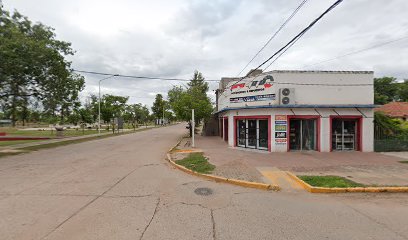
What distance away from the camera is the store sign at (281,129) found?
15.8 m

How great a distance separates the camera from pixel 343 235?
4641 mm

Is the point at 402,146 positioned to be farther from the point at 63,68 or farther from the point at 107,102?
the point at 107,102

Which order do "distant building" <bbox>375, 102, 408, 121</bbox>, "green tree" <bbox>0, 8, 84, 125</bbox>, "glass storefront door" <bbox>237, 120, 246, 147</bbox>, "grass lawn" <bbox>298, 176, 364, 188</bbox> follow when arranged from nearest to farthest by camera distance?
"grass lawn" <bbox>298, 176, 364, 188</bbox> < "green tree" <bbox>0, 8, 84, 125</bbox> < "glass storefront door" <bbox>237, 120, 246, 147</bbox> < "distant building" <bbox>375, 102, 408, 121</bbox>

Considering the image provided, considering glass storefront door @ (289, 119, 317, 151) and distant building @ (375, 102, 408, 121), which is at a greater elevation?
distant building @ (375, 102, 408, 121)

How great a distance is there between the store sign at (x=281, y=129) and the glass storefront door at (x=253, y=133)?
0.70 metres

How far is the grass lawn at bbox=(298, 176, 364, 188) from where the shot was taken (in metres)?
7.77

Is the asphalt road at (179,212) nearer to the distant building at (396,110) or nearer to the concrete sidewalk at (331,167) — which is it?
the concrete sidewalk at (331,167)

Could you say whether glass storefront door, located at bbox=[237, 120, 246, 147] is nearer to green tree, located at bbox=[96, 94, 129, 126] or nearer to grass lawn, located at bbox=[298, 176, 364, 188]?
grass lawn, located at bbox=[298, 176, 364, 188]

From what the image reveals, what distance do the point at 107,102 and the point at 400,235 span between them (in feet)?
168

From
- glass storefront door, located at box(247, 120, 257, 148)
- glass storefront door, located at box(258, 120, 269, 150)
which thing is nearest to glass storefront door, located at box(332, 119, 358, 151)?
glass storefront door, located at box(258, 120, 269, 150)

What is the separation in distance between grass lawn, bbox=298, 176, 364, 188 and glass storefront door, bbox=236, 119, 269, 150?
7660 millimetres

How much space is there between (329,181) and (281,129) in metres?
7.82

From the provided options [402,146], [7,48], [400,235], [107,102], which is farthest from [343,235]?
[107,102]

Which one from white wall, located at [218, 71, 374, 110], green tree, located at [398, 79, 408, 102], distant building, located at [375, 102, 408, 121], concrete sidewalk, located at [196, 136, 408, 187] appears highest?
green tree, located at [398, 79, 408, 102]
